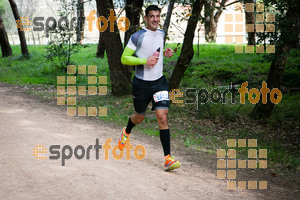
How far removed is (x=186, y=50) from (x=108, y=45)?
115 inches

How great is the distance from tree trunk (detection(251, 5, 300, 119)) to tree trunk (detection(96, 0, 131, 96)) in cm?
462

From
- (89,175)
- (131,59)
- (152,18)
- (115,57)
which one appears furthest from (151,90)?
(115,57)

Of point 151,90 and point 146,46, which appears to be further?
point 151,90

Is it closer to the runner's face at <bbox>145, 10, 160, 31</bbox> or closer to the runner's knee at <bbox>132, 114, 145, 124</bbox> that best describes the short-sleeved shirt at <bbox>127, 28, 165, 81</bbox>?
the runner's face at <bbox>145, 10, 160, 31</bbox>

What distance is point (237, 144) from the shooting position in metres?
8.70

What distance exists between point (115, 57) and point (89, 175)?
24.3 feet

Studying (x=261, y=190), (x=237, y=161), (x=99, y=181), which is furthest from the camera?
(x=237, y=161)

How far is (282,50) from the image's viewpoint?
9195 millimetres

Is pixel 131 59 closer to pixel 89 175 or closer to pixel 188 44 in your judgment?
pixel 89 175

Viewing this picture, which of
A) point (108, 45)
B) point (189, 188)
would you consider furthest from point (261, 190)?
point (108, 45)

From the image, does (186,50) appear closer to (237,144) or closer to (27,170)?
(237,144)

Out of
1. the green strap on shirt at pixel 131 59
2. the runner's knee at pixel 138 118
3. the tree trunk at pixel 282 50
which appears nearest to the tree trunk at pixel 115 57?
the tree trunk at pixel 282 50

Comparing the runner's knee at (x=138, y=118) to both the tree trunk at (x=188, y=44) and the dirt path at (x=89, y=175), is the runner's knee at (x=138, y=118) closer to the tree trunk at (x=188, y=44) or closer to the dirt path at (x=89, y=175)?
the dirt path at (x=89, y=175)

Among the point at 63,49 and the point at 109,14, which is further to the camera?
the point at 63,49
